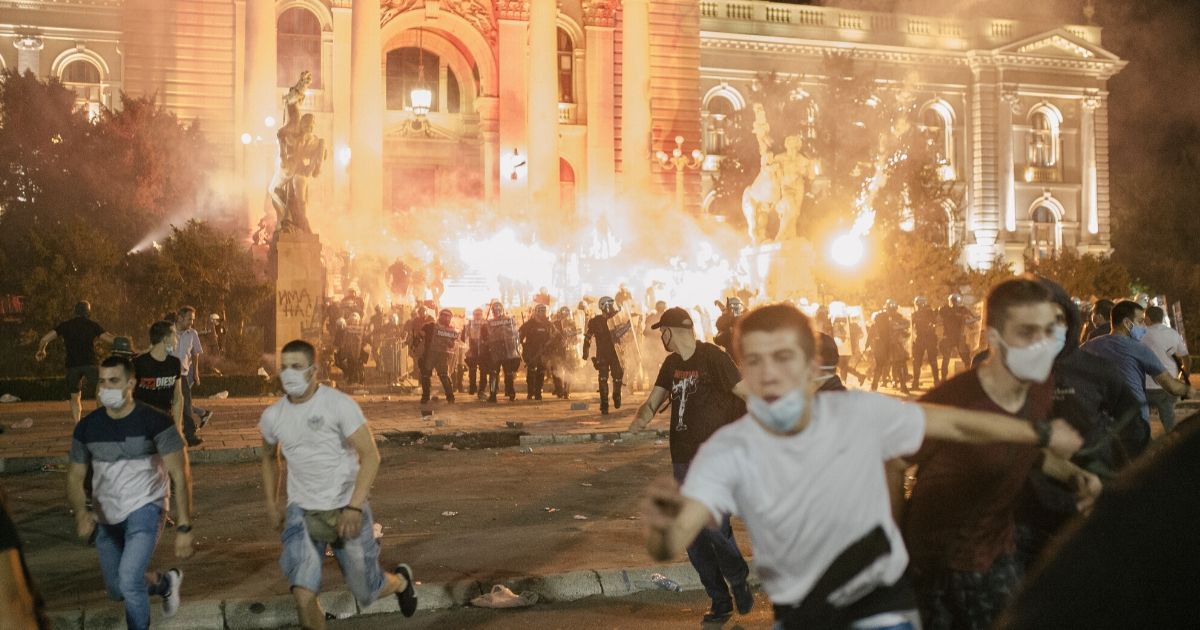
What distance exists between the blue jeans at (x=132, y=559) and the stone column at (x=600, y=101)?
3273 centimetres

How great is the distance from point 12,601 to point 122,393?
3285 mm

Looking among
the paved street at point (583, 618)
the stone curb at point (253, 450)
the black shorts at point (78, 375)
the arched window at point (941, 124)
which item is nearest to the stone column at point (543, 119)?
the stone curb at point (253, 450)

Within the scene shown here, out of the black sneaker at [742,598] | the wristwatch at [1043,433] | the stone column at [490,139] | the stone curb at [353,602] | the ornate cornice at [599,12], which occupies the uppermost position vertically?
the ornate cornice at [599,12]

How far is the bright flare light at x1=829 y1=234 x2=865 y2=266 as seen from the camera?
123ft

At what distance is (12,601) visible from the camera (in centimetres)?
249

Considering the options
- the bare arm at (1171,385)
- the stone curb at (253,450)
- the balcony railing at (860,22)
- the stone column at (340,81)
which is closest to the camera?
the bare arm at (1171,385)

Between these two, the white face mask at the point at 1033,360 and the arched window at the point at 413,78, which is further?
Answer: the arched window at the point at 413,78

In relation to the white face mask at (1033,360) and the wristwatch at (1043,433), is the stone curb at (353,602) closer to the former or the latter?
the white face mask at (1033,360)

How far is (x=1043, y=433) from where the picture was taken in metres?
3.29

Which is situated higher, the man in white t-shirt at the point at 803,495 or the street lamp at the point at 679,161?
the street lamp at the point at 679,161

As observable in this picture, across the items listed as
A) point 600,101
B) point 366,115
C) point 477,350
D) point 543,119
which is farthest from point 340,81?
point 477,350

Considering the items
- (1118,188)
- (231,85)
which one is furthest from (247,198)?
(1118,188)

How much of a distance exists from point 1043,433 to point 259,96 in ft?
104

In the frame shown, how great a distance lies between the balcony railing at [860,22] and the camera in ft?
160
